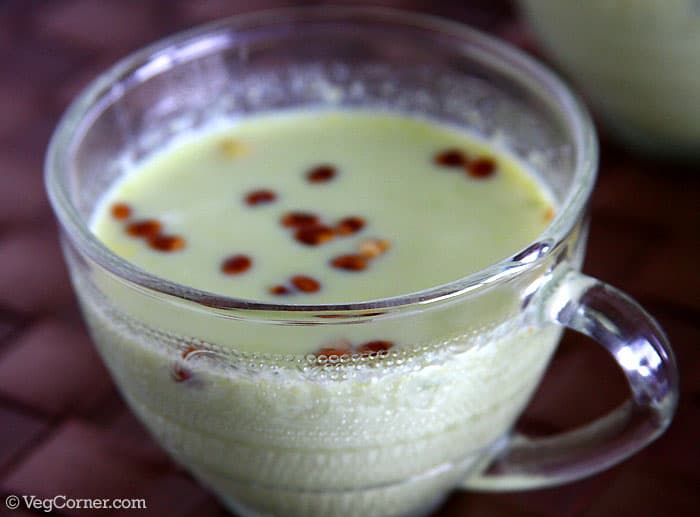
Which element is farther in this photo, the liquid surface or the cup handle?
the liquid surface

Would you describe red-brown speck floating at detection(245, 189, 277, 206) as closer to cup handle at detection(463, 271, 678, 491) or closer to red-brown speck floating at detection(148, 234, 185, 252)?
red-brown speck floating at detection(148, 234, 185, 252)

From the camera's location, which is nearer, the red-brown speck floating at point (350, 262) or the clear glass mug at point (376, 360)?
the clear glass mug at point (376, 360)

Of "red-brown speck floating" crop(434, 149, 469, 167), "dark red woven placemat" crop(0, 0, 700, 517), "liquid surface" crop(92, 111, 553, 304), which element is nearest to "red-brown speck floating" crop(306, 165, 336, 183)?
"liquid surface" crop(92, 111, 553, 304)

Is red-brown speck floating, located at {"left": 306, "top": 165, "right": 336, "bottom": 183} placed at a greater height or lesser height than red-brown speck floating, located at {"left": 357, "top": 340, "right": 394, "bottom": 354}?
lesser

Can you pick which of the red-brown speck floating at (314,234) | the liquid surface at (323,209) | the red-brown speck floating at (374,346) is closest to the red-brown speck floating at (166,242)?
the liquid surface at (323,209)

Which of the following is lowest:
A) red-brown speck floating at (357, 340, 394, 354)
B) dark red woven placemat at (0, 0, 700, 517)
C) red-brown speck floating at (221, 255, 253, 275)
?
dark red woven placemat at (0, 0, 700, 517)

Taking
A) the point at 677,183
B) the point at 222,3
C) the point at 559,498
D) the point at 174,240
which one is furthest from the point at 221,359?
the point at 222,3

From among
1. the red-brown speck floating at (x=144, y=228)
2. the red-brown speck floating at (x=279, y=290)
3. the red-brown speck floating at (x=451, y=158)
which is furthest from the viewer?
the red-brown speck floating at (x=451, y=158)

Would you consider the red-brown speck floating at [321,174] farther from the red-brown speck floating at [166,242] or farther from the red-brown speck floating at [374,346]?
the red-brown speck floating at [374,346]
